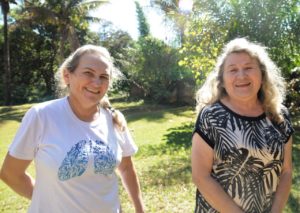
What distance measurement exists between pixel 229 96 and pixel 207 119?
0.28m

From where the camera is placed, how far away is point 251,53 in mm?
2400

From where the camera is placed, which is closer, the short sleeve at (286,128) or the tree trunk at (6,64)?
the short sleeve at (286,128)

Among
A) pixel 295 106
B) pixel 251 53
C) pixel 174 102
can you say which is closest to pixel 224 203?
pixel 251 53

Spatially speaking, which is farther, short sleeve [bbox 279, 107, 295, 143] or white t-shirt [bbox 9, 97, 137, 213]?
short sleeve [bbox 279, 107, 295, 143]

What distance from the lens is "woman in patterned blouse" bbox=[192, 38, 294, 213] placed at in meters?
2.22

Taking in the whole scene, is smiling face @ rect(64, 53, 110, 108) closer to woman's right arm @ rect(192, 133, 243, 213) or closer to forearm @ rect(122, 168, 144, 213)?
forearm @ rect(122, 168, 144, 213)

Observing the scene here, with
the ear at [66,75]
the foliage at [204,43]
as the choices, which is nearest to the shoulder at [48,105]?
the ear at [66,75]

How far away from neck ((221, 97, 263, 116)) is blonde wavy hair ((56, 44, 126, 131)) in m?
0.71

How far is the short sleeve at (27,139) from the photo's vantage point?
2141 millimetres

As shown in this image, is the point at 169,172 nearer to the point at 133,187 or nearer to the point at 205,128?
the point at 133,187

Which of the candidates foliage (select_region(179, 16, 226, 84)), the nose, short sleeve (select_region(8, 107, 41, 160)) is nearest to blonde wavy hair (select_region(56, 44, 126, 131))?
the nose

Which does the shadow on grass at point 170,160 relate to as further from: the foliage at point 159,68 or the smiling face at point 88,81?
the foliage at point 159,68

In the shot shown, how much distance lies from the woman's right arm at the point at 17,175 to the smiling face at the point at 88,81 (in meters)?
0.49

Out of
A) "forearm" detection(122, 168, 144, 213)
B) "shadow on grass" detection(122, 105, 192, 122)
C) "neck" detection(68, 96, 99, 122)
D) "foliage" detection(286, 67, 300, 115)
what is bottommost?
"shadow on grass" detection(122, 105, 192, 122)
